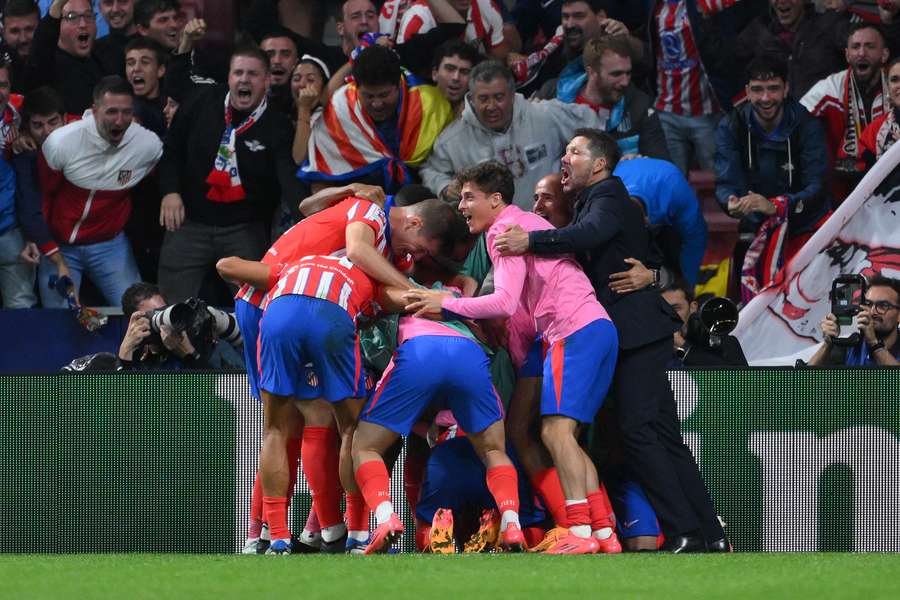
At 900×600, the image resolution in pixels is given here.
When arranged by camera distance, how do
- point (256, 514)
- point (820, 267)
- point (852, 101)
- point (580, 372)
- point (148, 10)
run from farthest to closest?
1. point (148, 10)
2. point (852, 101)
3. point (820, 267)
4. point (256, 514)
5. point (580, 372)

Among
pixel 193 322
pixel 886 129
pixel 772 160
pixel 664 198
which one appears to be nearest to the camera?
pixel 193 322

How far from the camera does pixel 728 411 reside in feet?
25.5

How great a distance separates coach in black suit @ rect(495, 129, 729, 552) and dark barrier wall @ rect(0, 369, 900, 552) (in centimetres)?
43

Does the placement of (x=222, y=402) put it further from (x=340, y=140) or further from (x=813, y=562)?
(x=813, y=562)

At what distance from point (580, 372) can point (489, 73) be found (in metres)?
3.03

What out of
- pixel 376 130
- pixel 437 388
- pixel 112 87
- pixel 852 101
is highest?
pixel 112 87

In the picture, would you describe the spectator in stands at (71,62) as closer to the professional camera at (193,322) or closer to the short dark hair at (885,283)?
the professional camera at (193,322)

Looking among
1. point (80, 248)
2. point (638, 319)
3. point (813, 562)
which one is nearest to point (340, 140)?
point (80, 248)

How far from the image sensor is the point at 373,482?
22.4 feet

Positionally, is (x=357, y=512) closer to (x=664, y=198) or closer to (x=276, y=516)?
(x=276, y=516)

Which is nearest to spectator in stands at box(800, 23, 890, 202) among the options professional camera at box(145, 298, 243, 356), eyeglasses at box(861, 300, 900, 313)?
eyeglasses at box(861, 300, 900, 313)

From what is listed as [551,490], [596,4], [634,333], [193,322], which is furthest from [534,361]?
[596,4]

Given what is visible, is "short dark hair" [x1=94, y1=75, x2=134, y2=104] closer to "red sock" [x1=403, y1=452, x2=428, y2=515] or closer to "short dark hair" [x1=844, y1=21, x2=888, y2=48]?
"red sock" [x1=403, y1=452, x2=428, y2=515]

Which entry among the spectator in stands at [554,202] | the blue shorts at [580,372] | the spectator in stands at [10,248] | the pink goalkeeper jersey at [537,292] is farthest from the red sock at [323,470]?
the spectator in stands at [10,248]
